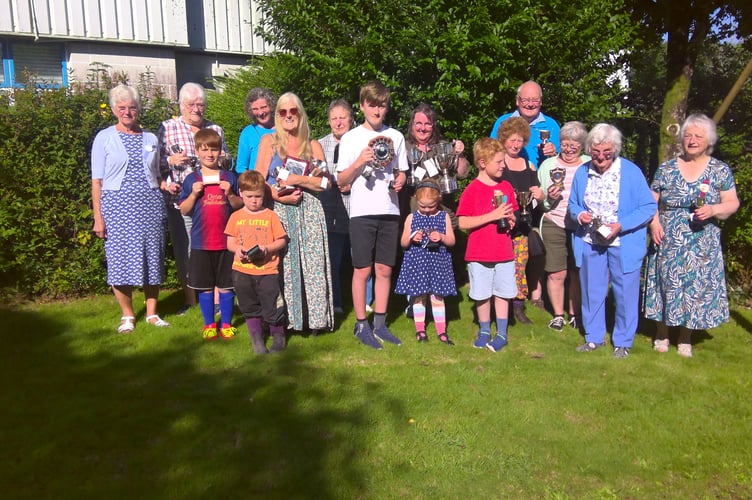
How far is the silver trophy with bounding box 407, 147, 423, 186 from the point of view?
202 inches

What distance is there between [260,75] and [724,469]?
6.46 metres

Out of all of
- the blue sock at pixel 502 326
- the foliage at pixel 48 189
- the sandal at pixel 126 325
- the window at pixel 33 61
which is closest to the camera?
the blue sock at pixel 502 326

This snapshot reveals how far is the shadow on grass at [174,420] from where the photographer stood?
318 centimetres

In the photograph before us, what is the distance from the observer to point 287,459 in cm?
338

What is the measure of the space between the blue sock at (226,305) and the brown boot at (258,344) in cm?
43

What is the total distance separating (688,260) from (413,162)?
2312 mm

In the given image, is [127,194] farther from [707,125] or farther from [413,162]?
[707,125]

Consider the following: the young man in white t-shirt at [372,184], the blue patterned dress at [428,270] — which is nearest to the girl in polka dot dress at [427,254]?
the blue patterned dress at [428,270]

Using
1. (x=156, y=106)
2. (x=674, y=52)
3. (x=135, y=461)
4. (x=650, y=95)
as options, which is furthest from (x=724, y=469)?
(x=650, y=95)

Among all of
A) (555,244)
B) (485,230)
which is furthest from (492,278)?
(555,244)

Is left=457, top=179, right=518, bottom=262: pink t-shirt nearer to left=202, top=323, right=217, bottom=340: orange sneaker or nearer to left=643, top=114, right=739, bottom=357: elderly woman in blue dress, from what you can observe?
left=643, top=114, right=739, bottom=357: elderly woman in blue dress

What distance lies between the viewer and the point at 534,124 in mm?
5746

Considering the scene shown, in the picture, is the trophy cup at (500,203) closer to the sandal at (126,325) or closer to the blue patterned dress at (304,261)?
the blue patterned dress at (304,261)

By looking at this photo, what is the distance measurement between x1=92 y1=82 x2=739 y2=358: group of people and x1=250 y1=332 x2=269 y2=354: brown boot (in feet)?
0.04
